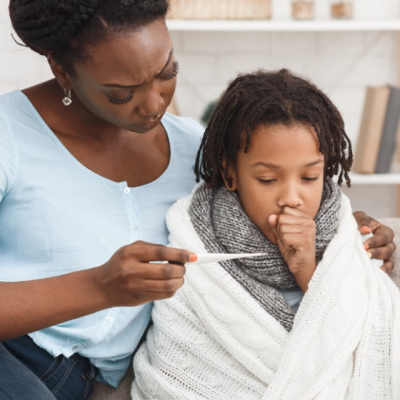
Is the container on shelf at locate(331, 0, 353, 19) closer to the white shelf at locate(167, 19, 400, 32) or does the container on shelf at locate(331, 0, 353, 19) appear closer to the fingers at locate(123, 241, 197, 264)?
the white shelf at locate(167, 19, 400, 32)

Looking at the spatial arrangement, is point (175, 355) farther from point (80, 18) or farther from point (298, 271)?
point (80, 18)

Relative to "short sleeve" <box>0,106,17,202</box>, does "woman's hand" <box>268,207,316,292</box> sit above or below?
below

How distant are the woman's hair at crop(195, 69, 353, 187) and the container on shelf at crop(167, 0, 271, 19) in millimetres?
1188

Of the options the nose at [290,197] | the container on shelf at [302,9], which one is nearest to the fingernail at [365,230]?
the nose at [290,197]

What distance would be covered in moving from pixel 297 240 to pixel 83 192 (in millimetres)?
413

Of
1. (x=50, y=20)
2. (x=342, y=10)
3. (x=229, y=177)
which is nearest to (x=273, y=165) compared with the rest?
(x=229, y=177)

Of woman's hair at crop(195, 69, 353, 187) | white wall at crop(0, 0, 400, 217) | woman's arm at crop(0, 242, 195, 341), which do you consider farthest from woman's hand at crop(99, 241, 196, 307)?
white wall at crop(0, 0, 400, 217)

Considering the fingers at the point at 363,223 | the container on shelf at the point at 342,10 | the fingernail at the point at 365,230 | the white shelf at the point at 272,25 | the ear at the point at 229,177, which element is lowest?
the fingers at the point at 363,223

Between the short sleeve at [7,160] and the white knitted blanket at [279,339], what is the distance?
0.32 m

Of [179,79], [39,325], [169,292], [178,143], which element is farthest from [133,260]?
[179,79]

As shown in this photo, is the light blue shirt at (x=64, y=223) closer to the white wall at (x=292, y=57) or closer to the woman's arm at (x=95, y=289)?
the woman's arm at (x=95, y=289)

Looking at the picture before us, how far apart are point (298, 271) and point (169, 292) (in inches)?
13.2

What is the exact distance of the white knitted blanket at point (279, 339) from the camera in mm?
1169

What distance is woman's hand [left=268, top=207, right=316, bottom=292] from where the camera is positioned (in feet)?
4.10
